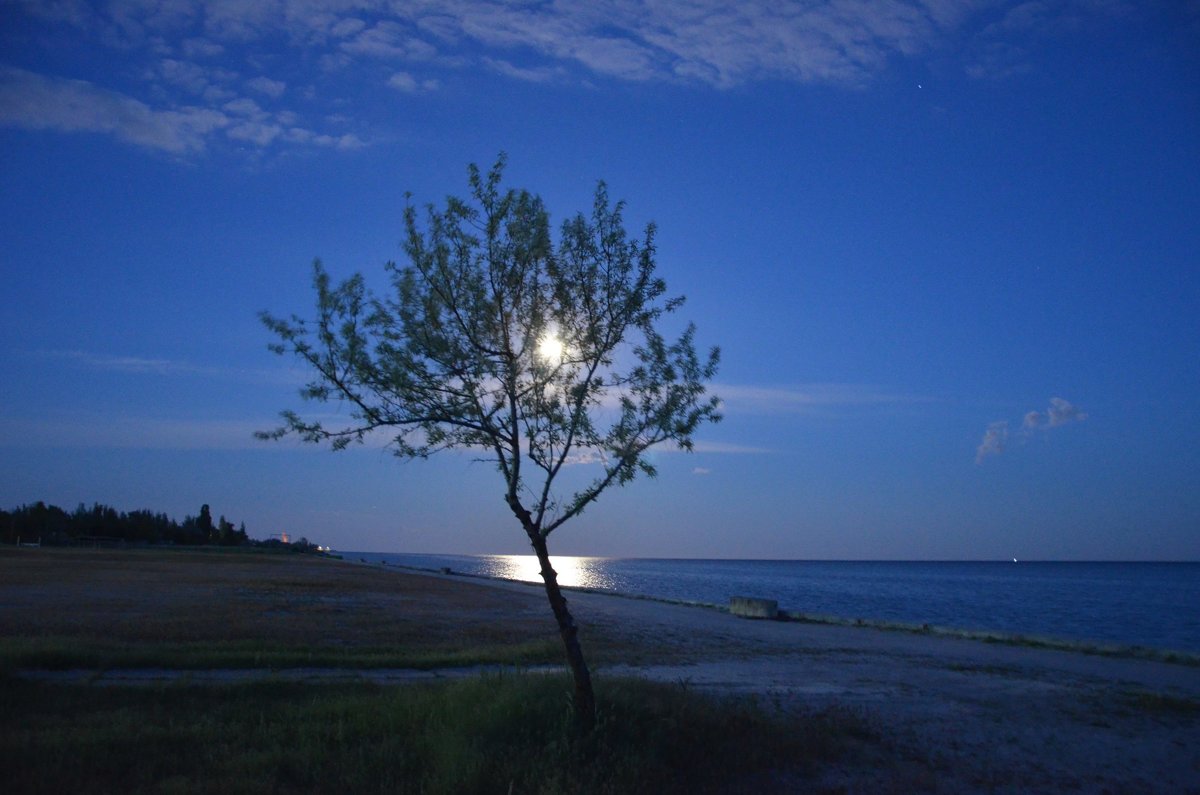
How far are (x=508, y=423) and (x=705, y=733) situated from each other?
4294 mm

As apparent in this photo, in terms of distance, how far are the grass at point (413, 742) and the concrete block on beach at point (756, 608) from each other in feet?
76.8

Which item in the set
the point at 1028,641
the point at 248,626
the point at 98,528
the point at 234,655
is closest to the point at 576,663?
the point at 234,655

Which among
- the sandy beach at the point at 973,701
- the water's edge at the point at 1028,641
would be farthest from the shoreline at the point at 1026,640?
the sandy beach at the point at 973,701

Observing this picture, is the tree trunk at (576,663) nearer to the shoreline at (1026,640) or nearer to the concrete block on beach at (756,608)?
Result: the shoreline at (1026,640)

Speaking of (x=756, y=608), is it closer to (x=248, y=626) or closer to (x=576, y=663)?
(x=248, y=626)

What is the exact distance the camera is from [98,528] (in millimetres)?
132750

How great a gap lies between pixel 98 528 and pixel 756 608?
416 feet

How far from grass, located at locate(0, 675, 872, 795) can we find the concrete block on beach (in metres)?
23.4

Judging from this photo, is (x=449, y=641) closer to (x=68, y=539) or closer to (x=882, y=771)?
(x=882, y=771)

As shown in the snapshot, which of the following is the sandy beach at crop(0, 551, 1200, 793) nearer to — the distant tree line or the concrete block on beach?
the concrete block on beach

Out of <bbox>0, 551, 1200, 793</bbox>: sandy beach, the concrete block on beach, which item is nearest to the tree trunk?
<bbox>0, 551, 1200, 793</bbox>: sandy beach

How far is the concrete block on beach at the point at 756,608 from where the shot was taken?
115ft

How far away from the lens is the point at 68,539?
11994cm

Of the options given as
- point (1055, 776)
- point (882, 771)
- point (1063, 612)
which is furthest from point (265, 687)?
point (1063, 612)
